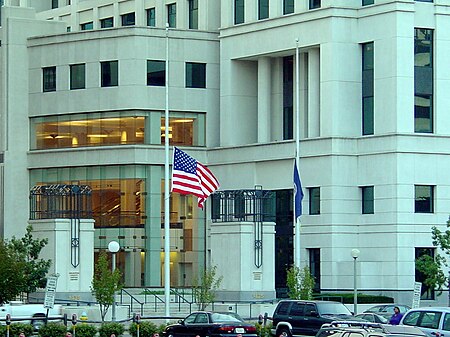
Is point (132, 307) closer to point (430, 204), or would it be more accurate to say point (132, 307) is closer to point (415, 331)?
point (430, 204)

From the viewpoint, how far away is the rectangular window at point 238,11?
280 ft

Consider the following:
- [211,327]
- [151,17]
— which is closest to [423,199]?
[151,17]

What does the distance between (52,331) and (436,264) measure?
83.1ft

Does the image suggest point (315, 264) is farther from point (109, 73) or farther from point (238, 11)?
point (109, 73)

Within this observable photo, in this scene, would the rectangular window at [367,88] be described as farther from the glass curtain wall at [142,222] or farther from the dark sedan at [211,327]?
the dark sedan at [211,327]

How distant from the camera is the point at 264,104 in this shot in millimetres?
83812

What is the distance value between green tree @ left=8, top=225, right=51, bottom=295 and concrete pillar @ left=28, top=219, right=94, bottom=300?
0.52 meters

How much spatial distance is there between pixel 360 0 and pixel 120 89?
15104 millimetres

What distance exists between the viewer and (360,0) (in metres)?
79.7

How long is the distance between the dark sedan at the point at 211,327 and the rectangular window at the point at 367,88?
27.9m

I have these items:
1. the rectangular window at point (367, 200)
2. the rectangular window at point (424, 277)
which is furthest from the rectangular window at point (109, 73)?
the rectangular window at point (424, 277)

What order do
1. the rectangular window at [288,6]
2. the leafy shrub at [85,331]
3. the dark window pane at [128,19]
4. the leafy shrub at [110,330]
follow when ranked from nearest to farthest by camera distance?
the leafy shrub at [85,331] < the leafy shrub at [110,330] < the rectangular window at [288,6] < the dark window pane at [128,19]

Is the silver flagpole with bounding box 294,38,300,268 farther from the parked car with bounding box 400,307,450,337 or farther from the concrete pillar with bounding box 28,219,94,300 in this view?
the parked car with bounding box 400,307,450,337

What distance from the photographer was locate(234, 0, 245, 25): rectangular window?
85.4m
